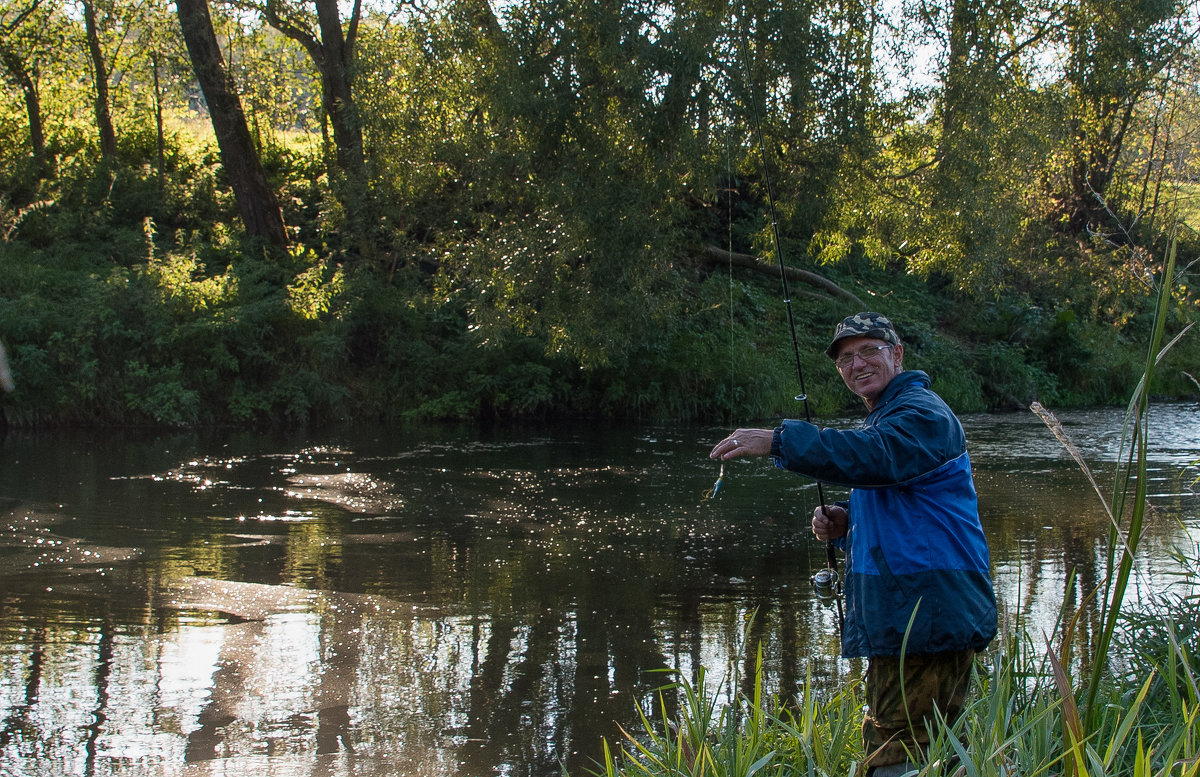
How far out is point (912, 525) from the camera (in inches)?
125

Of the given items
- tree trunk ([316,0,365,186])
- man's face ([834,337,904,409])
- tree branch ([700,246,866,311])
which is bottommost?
man's face ([834,337,904,409])

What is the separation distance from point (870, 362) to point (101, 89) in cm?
2126

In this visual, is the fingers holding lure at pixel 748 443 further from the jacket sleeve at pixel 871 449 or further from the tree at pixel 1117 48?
the tree at pixel 1117 48

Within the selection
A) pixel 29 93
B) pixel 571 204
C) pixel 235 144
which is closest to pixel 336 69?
pixel 235 144

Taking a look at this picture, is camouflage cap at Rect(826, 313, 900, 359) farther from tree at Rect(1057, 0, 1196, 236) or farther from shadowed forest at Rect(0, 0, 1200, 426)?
tree at Rect(1057, 0, 1196, 236)

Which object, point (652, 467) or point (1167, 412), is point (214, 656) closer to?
point (652, 467)

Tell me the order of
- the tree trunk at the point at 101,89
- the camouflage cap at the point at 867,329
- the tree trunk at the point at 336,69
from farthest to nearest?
the tree trunk at the point at 101,89 → the tree trunk at the point at 336,69 → the camouflage cap at the point at 867,329

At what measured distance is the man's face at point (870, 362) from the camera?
3406 mm

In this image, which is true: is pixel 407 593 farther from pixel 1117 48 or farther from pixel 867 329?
pixel 1117 48

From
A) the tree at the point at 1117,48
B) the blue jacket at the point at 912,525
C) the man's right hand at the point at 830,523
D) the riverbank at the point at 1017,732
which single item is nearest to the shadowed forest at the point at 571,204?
the tree at the point at 1117,48

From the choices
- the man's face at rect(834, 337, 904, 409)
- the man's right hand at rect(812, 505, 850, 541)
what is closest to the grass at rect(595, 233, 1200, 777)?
the man's right hand at rect(812, 505, 850, 541)

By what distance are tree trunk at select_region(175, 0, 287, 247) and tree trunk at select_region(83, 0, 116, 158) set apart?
8.83 feet

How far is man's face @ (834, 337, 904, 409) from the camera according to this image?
11.2 ft

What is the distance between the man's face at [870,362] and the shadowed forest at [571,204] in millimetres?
5081
